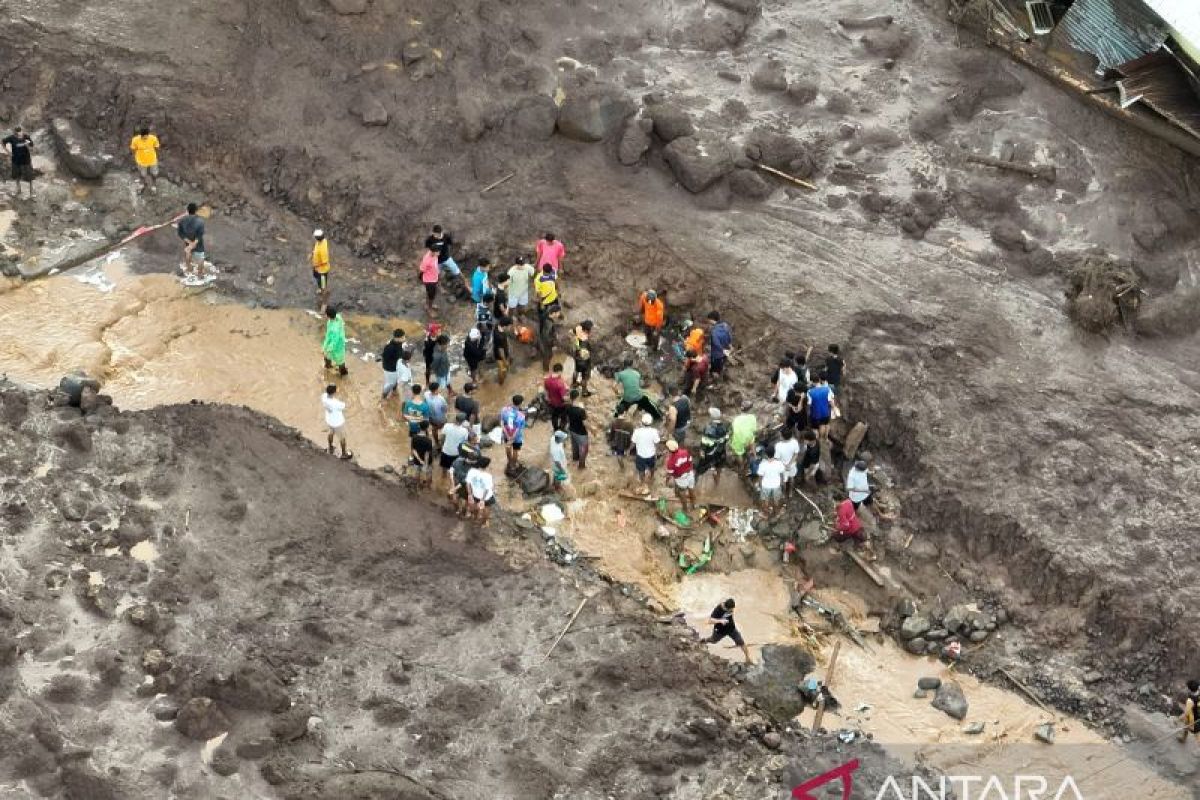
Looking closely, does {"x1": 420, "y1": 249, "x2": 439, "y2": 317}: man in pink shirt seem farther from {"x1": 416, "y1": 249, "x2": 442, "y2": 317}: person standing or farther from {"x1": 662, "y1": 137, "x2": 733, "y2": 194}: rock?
{"x1": 662, "y1": 137, "x2": 733, "y2": 194}: rock

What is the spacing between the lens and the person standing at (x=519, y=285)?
2081 centimetres

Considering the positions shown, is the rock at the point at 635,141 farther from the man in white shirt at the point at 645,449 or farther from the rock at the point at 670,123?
the man in white shirt at the point at 645,449

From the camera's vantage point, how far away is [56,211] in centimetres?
2248

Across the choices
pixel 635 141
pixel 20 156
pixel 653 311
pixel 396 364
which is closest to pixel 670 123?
pixel 635 141

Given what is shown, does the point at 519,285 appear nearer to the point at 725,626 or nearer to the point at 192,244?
the point at 192,244

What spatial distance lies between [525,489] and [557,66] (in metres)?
7.35

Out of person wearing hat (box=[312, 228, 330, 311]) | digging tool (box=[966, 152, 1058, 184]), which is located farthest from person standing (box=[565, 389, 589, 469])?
digging tool (box=[966, 152, 1058, 184])

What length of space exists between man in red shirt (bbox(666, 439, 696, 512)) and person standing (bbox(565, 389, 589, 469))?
1.12 m

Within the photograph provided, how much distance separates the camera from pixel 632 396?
64.7 ft

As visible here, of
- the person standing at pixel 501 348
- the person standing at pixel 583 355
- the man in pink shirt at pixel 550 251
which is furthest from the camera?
the man in pink shirt at pixel 550 251

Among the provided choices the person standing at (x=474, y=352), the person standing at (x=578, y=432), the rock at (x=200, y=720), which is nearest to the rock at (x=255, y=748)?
the rock at (x=200, y=720)

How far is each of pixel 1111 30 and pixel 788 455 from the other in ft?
28.4

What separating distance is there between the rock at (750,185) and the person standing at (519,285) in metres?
3.32

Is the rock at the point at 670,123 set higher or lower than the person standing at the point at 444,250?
higher
